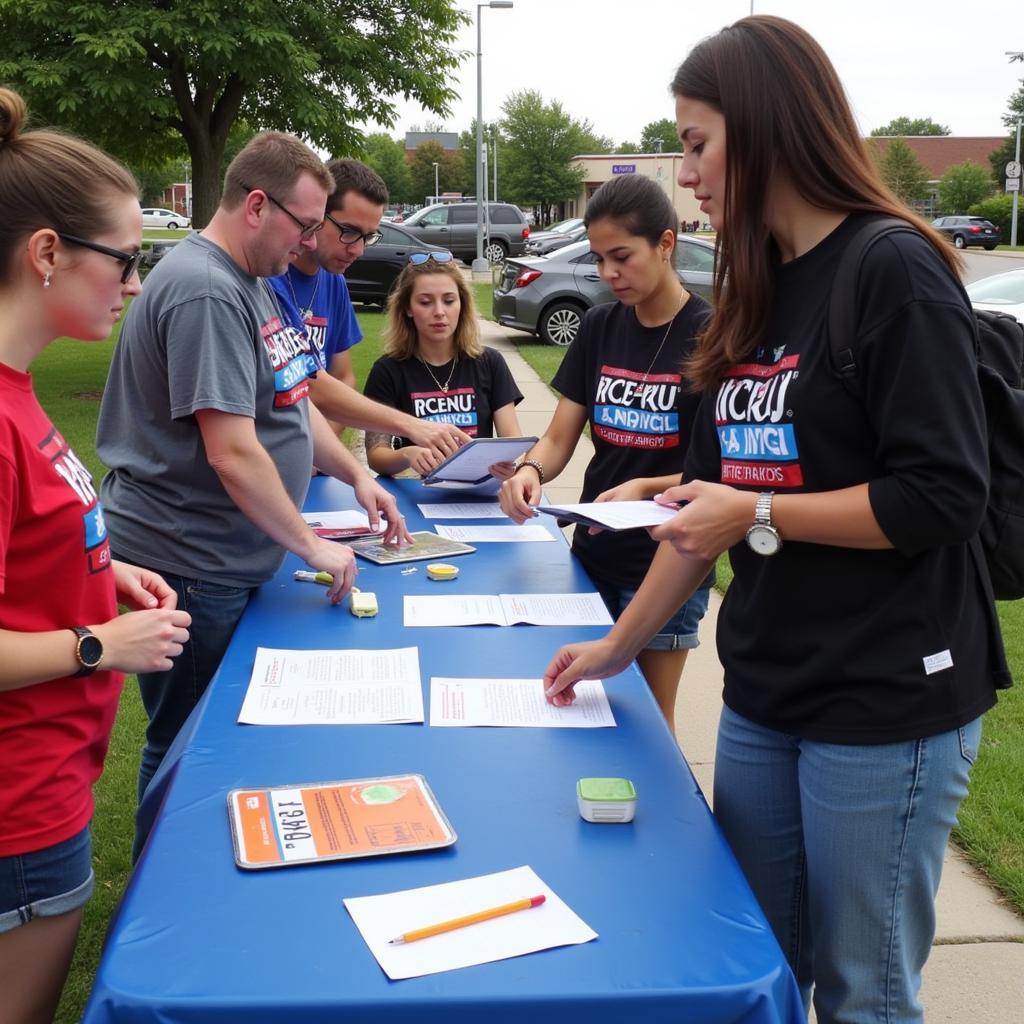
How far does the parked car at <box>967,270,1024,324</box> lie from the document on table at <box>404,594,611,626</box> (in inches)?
422

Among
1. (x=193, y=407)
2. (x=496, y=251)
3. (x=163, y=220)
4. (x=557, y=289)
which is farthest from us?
(x=163, y=220)

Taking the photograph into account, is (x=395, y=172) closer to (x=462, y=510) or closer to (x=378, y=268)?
(x=378, y=268)

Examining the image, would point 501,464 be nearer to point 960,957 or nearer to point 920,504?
point 960,957

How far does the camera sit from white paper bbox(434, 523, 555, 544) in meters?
3.63

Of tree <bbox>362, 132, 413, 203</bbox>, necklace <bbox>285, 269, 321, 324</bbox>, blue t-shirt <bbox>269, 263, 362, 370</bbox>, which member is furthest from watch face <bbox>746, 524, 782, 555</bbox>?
tree <bbox>362, 132, 413, 203</bbox>

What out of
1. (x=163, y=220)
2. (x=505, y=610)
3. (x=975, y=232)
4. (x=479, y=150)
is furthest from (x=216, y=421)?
(x=163, y=220)

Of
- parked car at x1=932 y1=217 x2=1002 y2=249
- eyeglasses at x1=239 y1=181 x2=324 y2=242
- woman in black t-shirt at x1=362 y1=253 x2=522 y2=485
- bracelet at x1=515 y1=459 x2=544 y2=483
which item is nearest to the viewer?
eyeglasses at x1=239 y1=181 x2=324 y2=242

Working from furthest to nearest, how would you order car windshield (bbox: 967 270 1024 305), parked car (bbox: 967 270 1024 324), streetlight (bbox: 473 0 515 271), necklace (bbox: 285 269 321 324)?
streetlight (bbox: 473 0 515 271) < car windshield (bbox: 967 270 1024 305) < parked car (bbox: 967 270 1024 324) < necklace (bbox: 285 269 321 324)

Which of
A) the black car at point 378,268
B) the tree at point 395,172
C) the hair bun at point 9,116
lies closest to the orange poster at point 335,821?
the hair bun at point 9,116

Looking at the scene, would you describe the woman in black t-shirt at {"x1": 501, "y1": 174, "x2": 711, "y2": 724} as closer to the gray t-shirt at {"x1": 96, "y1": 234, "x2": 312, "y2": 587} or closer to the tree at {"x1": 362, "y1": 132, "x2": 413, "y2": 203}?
the gray t-shirt at {"x1": 96, "y1": 234, "x2": 312, "y2": 587}

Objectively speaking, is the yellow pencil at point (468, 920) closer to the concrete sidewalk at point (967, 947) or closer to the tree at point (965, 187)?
the concrete sidewalk at point (967, 947)

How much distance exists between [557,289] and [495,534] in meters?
11.6

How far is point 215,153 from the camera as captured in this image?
39.6ft

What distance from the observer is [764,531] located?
1658 millimetres
